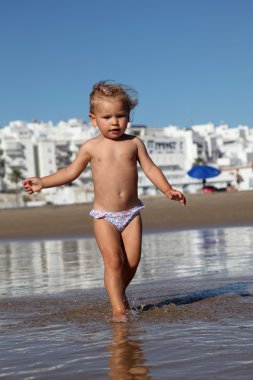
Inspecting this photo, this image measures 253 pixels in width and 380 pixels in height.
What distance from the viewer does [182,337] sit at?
361cm

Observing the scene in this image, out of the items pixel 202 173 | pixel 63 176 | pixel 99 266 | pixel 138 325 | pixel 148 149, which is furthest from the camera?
pixel 148 149

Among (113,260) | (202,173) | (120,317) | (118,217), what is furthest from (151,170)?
(202,173)

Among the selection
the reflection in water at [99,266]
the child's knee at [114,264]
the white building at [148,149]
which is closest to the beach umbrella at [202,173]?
the white building at [148,149]

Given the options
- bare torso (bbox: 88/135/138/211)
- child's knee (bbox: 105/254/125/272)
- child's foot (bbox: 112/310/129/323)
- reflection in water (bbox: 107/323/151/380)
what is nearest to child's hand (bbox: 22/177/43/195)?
bare torso (bbox: 88/135/138/211)

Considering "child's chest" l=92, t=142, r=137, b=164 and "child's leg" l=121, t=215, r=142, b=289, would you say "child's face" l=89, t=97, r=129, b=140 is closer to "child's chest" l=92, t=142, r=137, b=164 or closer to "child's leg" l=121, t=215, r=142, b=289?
"child's chest" l=92, t=142, r=137, b=164

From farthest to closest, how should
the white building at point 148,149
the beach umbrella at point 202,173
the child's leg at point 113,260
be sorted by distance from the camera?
1. the white building at point 148,149
2. the beach umbrella at point 202,173
3. the child's leg at point 113,260

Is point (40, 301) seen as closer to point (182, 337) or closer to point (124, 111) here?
point (124, 111)

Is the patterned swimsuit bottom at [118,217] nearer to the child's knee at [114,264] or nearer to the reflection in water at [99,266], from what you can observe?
the child's knee at [114,264]

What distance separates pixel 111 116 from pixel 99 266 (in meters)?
3.46

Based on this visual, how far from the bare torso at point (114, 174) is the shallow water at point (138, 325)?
657 millimetres

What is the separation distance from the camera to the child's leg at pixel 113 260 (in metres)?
4.54

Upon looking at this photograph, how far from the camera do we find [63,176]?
4855 millimetres

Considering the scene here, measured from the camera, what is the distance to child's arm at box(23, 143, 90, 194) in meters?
4.79

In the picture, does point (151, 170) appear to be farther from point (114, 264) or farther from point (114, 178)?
point (114, 264)
